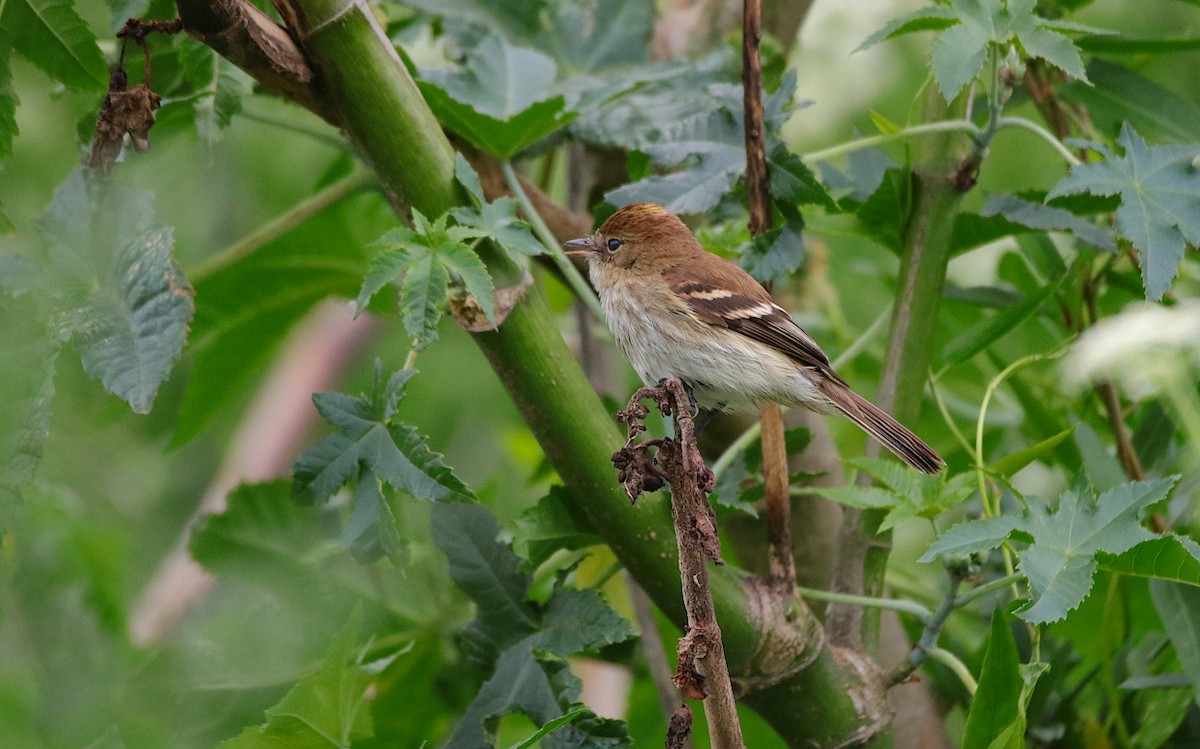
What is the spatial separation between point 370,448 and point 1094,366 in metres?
1.71

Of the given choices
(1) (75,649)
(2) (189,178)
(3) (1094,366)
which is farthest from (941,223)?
(2) (189,178)

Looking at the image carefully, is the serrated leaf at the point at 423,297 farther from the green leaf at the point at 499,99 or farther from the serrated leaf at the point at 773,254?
the serrated leaf at the point at 773,254

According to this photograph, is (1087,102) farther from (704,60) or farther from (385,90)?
(385,90)

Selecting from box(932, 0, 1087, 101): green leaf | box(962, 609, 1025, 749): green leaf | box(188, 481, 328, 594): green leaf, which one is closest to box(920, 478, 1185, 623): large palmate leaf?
box(962, 609, 1025, 749): green leaf

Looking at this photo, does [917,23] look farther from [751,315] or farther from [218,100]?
[218,100]

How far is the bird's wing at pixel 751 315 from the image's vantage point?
303 centimetres

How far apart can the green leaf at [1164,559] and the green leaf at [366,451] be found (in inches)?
47.5

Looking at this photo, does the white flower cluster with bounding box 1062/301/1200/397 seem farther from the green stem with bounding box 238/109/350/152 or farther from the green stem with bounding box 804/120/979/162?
the green stem with bounding box 238/109/350/152

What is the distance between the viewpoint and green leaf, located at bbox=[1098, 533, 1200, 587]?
1.98 m

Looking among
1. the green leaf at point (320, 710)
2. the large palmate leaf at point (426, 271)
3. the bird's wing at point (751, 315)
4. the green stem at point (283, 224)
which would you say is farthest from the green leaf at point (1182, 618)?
the green stem at point (283, 224)

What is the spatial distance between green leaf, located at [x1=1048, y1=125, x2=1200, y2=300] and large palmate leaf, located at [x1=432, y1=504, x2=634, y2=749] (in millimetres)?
1288

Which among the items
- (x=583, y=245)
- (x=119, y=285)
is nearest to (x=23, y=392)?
(x=119, y=285)

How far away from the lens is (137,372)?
6.62ft

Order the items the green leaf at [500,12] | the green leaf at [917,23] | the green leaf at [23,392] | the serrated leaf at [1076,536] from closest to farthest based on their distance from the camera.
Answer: the green leaf at [23,392] < the serrated leaf at [1076,536] < the green leaf at [917,23] < the green leaf at [500,12]
